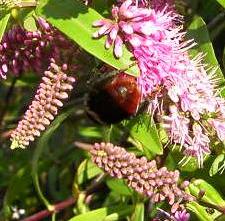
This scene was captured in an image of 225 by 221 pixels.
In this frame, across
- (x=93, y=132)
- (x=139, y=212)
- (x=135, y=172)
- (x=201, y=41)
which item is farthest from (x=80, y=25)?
(x=93, y=132)

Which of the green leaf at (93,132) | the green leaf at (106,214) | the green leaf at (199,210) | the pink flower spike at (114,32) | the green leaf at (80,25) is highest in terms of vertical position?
the pink flower spike at (114,32)

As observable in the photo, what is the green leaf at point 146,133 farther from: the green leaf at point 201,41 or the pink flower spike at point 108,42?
the pink flower spike at point 108,42

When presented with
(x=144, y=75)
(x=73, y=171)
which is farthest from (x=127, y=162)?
(x=73, y=171)

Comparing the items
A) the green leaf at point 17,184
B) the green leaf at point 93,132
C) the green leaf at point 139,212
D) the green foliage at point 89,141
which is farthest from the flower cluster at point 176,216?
the green leaf at point 17,184

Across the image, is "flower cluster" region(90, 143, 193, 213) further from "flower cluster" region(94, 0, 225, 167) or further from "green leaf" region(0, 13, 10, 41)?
"green leaf" region(0, 13, 10, 41)

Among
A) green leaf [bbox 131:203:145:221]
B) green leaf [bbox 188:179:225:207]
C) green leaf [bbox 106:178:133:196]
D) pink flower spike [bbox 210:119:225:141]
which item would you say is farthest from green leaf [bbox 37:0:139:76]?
green leaf [bbox 106:178:133:196]
